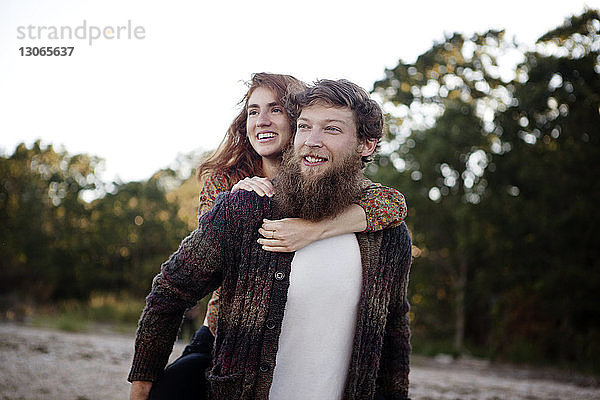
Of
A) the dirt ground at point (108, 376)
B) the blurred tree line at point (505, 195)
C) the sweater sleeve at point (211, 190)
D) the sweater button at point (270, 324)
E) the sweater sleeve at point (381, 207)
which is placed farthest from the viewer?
the blurred tree line at point (505, 195)

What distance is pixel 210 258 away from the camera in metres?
2.00

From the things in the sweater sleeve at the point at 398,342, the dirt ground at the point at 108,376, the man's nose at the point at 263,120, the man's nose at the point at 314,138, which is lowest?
the dirt ground at the point at 108,376

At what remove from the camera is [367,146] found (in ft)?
7.52

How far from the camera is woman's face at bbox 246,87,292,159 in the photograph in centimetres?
262

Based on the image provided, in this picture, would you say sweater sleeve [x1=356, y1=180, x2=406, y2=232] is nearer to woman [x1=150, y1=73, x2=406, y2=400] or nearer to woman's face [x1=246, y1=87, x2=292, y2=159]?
woman [x1=150, y1=73, x2=406, y2=400]

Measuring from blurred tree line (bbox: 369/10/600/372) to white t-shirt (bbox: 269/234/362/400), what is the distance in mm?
11769

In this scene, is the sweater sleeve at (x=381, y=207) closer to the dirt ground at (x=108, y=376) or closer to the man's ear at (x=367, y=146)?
the man's ear at (x=367, y=146)

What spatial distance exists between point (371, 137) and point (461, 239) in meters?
13.6

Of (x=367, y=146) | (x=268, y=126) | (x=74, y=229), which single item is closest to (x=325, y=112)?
(x=367, y=146)

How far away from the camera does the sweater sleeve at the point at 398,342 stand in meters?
2.33

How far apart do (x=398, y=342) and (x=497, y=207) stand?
12.6 metres

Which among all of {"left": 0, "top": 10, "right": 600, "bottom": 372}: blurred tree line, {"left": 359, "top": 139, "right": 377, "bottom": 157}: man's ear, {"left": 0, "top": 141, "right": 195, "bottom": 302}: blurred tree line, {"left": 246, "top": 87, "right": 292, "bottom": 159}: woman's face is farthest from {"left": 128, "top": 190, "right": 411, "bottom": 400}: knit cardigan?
{"left": 0, "top": 141, "right": 195, "bottom": 302}: blurred tree line

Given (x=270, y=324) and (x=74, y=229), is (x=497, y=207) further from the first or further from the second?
(x=74, y=229)

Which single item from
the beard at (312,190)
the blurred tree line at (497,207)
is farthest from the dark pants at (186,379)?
the blurred tree line at (497,207)
